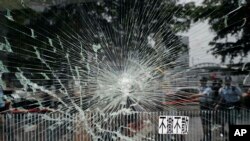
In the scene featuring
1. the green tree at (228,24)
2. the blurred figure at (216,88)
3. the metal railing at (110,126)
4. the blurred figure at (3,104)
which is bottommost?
the metal railing at (110,126)

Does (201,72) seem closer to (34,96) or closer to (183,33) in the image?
(183,33)

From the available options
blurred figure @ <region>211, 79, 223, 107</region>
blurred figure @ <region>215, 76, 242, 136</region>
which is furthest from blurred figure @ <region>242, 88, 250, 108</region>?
blurred figure @ <region>211, 79, 223, 107</region>

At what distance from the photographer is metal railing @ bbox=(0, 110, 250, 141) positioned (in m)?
5.74

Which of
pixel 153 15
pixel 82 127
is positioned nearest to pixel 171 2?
pixel 153 15

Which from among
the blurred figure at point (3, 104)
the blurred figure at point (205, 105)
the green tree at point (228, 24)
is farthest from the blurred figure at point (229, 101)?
the blurred figure at point (3, 104)

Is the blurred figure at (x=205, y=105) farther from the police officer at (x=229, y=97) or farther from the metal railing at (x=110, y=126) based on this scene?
the police officer at (x=229, y=97)

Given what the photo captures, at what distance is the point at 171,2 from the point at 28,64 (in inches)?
62.2

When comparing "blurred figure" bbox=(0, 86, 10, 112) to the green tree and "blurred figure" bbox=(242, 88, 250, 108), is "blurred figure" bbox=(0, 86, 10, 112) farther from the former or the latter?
"blurred figure" bbox=(242, 88, 250, 108)

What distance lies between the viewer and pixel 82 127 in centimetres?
587

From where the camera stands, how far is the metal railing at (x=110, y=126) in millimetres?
5738

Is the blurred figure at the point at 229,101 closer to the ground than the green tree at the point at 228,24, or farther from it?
closer to the ground

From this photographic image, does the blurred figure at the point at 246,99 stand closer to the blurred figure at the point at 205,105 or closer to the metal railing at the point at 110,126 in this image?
the metal railing at the point at 110,126

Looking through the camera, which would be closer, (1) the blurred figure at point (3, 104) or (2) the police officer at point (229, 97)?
(2) the police officer at point (229, 97)

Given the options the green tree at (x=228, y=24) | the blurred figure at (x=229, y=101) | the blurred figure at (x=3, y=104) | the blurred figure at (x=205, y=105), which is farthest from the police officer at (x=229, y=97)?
the blurred figure at (x=3, y=104)
